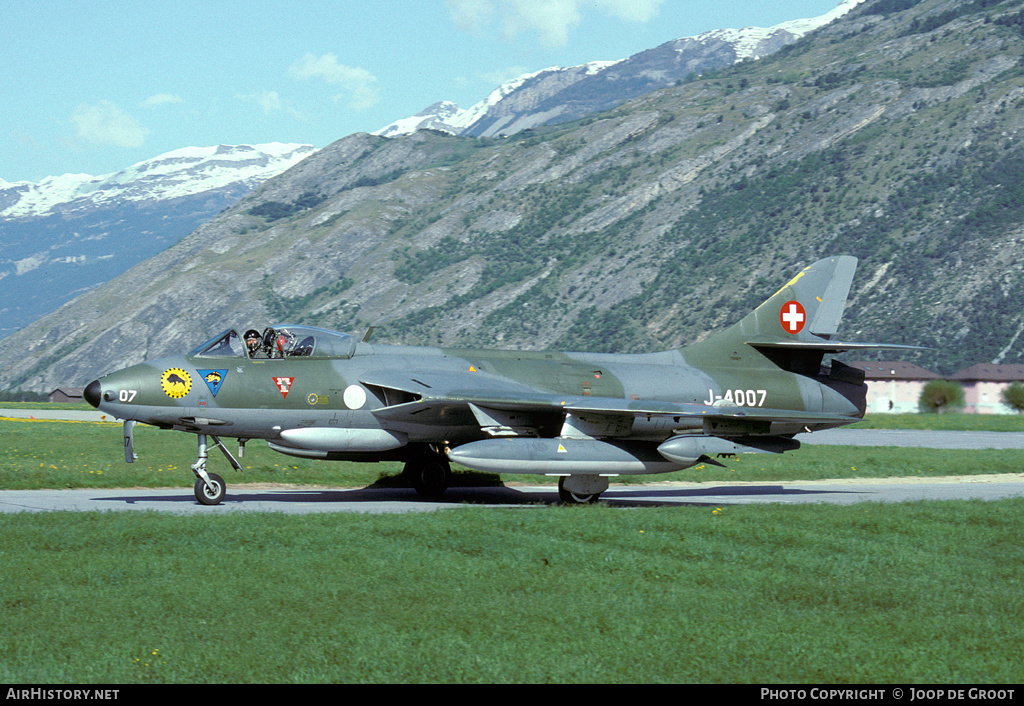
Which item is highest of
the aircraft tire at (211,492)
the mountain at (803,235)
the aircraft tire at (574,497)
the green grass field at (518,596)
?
the mountain at (803,235)

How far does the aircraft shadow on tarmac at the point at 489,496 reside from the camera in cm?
1875

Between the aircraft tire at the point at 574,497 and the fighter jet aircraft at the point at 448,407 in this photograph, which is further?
the aircraft tire at the point at 574,497

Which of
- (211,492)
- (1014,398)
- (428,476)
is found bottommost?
(1014,398)

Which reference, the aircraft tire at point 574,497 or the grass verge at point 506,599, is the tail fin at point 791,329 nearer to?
the aircraft tire at point 574,497

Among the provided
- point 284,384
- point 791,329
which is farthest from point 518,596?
point 791,329

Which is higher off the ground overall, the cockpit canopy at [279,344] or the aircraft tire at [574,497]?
the cockpit canopy at [279,344]

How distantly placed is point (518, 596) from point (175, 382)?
10264 millimetres

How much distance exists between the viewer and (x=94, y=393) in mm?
16797

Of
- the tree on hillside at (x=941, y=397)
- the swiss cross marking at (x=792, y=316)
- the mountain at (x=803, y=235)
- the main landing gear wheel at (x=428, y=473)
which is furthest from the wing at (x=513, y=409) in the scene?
the mountain at (x=803, y=235)

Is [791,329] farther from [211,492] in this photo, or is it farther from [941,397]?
[941,397]

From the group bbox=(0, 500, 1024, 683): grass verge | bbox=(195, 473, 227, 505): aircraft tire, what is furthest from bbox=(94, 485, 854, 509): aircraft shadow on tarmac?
bbox=(0, 500, 1024, 683): grass verge

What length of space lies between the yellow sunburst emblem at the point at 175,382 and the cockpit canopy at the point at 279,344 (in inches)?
25.7
